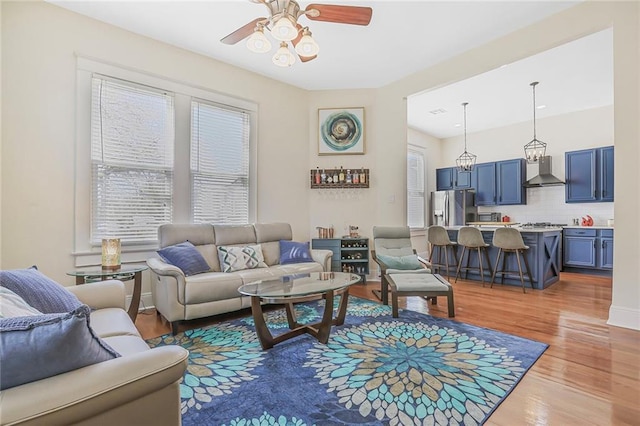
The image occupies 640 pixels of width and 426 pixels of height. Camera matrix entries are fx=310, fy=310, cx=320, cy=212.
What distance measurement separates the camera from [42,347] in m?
0.87

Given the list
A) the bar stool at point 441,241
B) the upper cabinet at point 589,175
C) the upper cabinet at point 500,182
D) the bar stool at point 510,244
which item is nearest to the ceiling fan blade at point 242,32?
the bar stool at point 441,241

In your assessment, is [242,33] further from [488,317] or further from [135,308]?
[488,317]

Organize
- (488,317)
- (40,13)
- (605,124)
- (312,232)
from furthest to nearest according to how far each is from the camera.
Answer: (605,124), (312,232), (488,317), (40,13)

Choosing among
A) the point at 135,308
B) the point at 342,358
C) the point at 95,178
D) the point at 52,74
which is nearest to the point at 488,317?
the point at 342,358

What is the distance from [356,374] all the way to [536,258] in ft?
12.4

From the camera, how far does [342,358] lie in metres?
2.28

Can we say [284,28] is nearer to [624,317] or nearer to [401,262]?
[401,262]

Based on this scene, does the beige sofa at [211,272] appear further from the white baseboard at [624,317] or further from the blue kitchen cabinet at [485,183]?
the blue kitchen cabinet at [485,183]

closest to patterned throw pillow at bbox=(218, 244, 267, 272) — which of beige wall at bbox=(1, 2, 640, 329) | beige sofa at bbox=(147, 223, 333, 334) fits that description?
beige sofa at bbox=(147, 223, 333, 334)

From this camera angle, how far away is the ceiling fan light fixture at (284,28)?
2.15m

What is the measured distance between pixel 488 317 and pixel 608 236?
3.98 metres

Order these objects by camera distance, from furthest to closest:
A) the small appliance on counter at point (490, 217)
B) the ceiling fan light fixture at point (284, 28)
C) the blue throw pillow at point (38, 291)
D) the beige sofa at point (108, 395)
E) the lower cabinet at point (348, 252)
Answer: the small appliance on counter at point (490, 217) < the lower cabinet at point (348, 252) < the ceiling fan light fixture at point (284, 28) < the blue throw pillow at point (38, 291) < the beige sofa at point (108, 395)

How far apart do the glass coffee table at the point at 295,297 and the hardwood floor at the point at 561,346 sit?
3.15ft

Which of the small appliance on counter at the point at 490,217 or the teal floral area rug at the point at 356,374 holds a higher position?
the small appliance on counter at the point at 490,217
